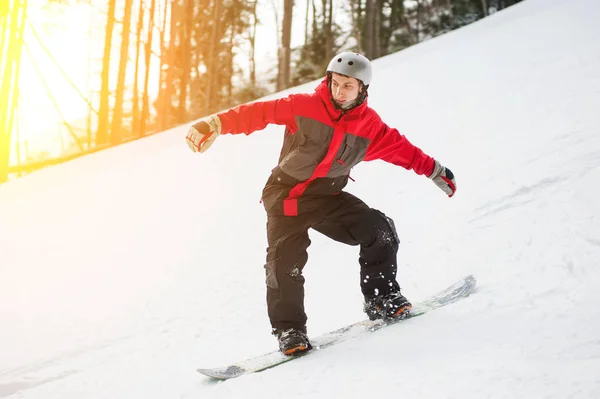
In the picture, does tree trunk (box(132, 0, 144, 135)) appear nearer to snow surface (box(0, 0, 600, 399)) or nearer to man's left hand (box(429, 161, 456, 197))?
snow surface (box(0, 0, 600, 399))

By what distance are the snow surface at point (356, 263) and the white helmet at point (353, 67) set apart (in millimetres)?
1333

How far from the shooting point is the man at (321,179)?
113 inches

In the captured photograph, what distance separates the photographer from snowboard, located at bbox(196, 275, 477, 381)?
2.77m

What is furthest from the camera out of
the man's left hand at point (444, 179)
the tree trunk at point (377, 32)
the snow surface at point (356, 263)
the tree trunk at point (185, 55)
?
the tree trunk at point (185, 55)

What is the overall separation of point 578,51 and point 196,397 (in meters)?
8.14

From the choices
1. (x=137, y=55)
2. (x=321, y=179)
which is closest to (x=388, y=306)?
(x=321, y=179)

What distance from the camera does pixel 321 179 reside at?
3.04 metres

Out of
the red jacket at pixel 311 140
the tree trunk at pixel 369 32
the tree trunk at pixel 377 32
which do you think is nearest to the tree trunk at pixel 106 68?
the tree trunk at pixel 369 32

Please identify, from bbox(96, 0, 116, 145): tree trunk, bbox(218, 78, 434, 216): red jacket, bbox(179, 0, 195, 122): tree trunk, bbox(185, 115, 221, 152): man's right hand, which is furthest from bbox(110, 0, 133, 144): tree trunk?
bbox(185, 115, 221, 152): man's right hand

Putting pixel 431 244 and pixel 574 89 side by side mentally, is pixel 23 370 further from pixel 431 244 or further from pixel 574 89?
pixel 574 89

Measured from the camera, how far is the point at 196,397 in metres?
2.63

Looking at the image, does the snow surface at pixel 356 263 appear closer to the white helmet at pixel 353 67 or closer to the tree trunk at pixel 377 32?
the white helmet at pixel 353 67

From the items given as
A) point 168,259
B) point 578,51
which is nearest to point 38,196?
point 168,259

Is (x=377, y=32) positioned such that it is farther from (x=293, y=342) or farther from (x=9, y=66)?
(x=293, y=342)
